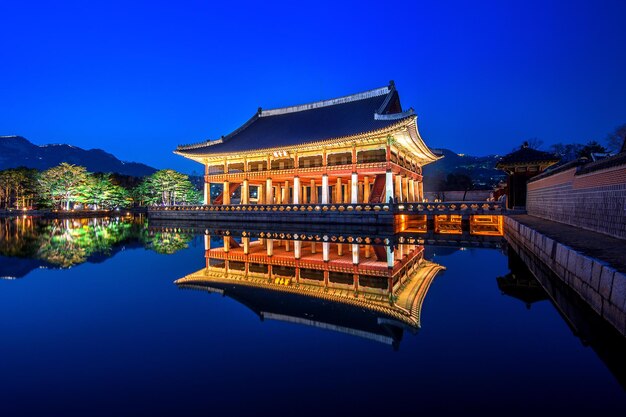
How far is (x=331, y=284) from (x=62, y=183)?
4687 cm

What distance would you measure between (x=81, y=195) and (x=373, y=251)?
46094mm

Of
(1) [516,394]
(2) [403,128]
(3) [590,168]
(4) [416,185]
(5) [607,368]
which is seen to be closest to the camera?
(1) [516,394]

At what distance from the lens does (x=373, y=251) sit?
12844 millimetres

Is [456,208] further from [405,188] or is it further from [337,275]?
[337,275]

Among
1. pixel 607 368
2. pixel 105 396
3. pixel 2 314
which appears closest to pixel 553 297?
pixel 607 368

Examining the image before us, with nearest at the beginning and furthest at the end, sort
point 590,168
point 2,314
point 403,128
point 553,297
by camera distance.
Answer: point 2,314 < point 553,297 < point 590,168 < point 403,128

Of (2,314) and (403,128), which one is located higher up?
(403,128)

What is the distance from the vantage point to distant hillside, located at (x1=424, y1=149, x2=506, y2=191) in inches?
2496

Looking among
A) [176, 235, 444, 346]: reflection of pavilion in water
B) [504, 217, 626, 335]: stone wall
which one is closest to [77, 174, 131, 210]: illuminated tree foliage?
[176, 235, 444, 346]: reflection of pavilion in water

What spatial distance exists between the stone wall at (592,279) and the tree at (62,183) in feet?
162

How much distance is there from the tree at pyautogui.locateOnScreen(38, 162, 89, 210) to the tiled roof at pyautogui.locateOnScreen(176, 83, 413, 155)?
1813 centimetres

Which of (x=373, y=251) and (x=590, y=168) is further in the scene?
(x=373, y=251)

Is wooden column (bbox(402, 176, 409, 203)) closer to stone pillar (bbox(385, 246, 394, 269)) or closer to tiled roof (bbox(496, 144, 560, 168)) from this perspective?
tiled roof (bbox(496, 144, 560, 168))

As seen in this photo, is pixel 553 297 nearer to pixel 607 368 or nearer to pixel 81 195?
pixel 607 368
